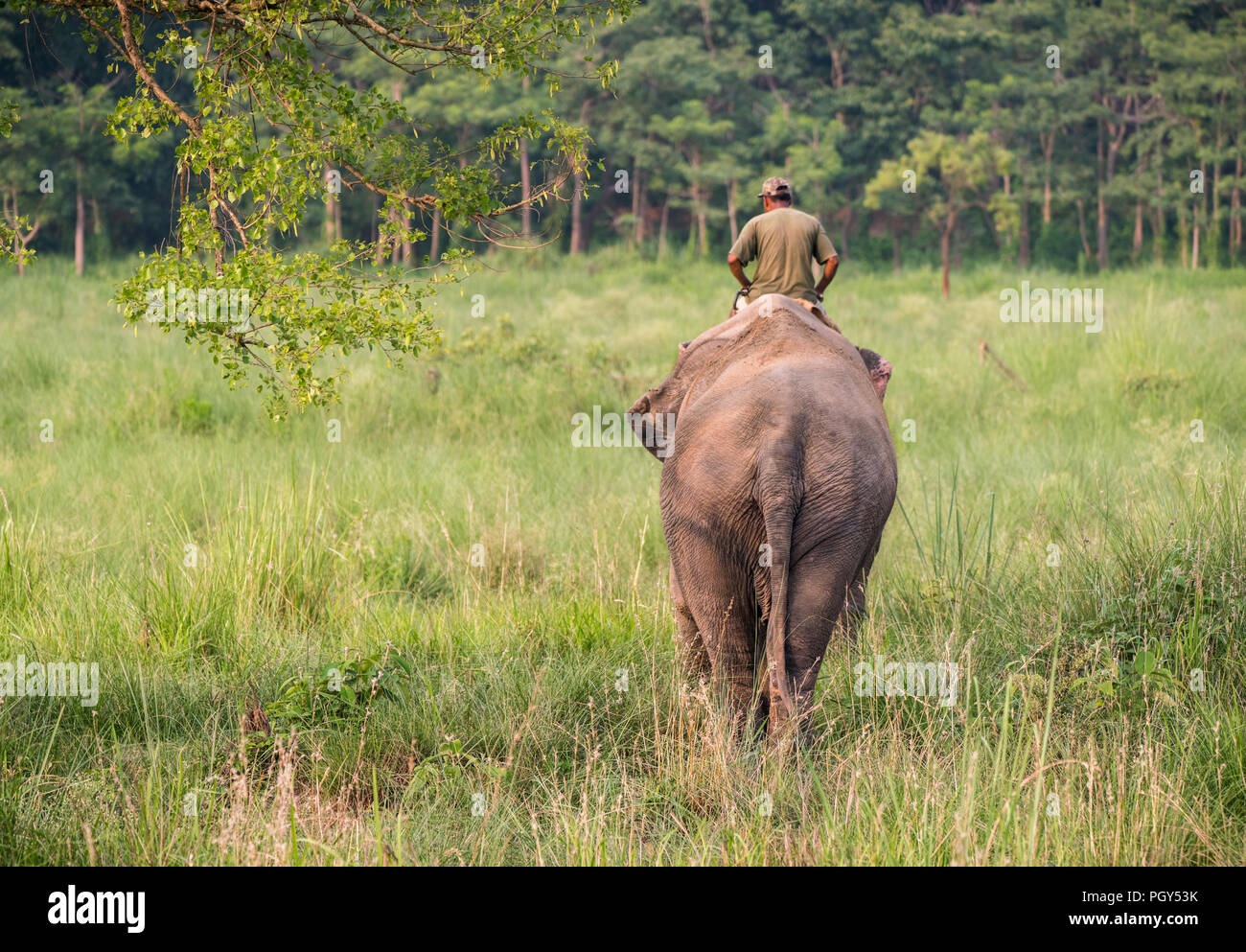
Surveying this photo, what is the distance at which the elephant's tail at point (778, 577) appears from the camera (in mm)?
3922

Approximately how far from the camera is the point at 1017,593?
18.9 ft

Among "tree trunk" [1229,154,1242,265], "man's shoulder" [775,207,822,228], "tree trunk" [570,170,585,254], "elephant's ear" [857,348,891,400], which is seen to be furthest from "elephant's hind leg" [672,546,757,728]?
"tree trunk" [1229,154,1242,265]

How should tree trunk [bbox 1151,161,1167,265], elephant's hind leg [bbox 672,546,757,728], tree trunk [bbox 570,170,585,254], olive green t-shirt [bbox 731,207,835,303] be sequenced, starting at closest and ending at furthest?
elephant's hind leg [bbox 672,546,757,728], olive green t-shirt [bbox 731,207,835,303], tree trunk [bbox 570,170,585,254], tree trunk [bbox 1151,161,1167,265]

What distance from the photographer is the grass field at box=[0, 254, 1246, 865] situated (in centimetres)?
360

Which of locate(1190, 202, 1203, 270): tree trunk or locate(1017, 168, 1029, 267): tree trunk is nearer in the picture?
locate(1190, 202, 1203, 270): tree trunk

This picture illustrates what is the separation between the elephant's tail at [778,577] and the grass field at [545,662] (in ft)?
0.93

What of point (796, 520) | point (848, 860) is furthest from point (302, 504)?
point (848, 860)

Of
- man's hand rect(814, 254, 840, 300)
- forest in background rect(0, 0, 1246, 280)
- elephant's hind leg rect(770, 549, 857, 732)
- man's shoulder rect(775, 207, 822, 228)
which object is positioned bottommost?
elephant's hind leg rect(770, 549, 857, 732)

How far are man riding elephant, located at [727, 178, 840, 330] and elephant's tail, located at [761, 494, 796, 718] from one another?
1905 millimetres

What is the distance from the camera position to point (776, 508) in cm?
395

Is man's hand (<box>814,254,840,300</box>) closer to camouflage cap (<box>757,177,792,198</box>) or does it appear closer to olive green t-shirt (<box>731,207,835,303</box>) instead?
olive green t-shirt (<box>731,207,835,303</box>)

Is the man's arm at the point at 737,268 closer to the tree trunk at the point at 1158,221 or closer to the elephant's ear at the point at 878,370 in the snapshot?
the elephant's ear at the point at 878,370

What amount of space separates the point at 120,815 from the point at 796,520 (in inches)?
97.2

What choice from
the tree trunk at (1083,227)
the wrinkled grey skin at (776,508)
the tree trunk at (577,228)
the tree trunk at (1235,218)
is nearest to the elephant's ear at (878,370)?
the wrinkled grey skin at (776,508)
